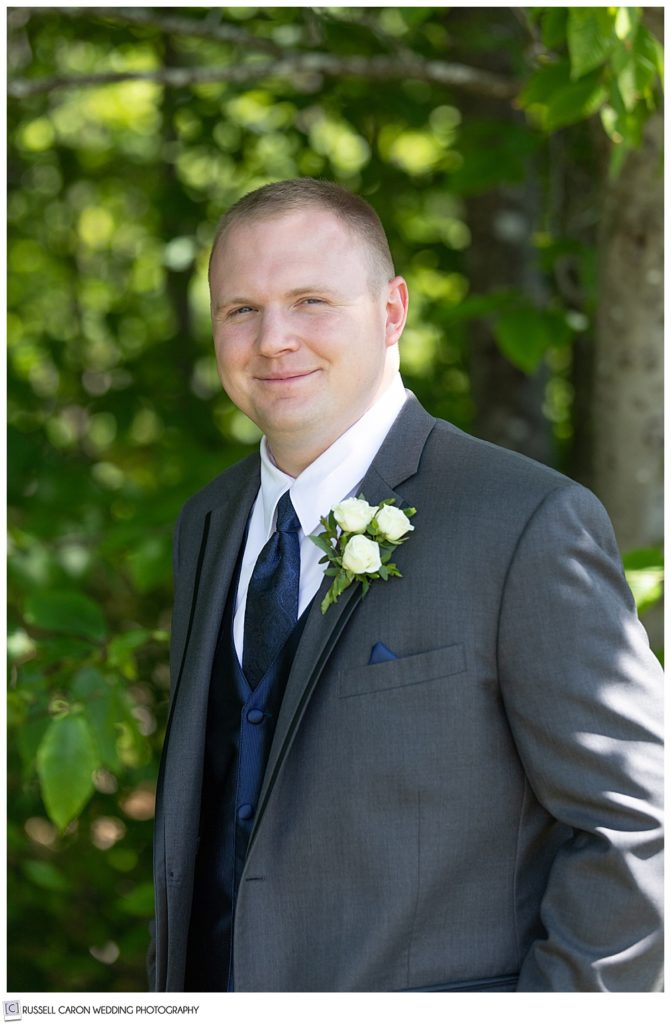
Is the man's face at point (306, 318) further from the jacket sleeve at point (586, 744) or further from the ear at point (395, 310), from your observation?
the jacket sleeve at point (586, 744)

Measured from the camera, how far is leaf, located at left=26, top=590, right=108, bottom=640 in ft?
7.76

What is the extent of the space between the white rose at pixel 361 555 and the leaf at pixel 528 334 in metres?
1.13

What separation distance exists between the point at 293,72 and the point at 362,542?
6.38 feet

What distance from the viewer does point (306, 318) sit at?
171cm

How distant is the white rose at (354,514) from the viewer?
1.59 meters

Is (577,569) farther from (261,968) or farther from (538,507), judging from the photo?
(261,968)

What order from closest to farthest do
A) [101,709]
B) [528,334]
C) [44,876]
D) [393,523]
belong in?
[393,523] < [101,709] < [528,334] < [44,876]

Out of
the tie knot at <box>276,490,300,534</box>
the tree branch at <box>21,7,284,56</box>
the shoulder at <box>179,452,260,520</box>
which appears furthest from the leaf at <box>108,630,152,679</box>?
the tree branch at <box>21,7,284,56</box>

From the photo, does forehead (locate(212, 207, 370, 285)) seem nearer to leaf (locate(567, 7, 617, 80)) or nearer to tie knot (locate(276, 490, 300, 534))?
tie knot (locate(276, 490, 300, 534))

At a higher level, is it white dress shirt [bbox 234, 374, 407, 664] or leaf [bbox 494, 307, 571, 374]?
leaf [bbox 494, 307, 571, 374]

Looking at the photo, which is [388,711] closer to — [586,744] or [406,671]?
[406,671]

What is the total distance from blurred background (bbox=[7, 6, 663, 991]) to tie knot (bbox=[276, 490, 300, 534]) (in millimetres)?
674

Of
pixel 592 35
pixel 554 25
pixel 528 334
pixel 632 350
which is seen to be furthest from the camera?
pixel 632 350

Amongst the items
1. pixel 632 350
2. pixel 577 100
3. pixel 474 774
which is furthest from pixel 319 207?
pixel 632 350
